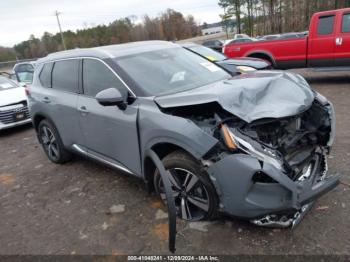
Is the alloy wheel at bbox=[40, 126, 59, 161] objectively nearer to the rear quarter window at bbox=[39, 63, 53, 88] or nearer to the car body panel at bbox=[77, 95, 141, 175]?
the rear quarter window at bbox=[39, 63, 53, 88]

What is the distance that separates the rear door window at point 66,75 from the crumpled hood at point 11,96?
3905 millimetres

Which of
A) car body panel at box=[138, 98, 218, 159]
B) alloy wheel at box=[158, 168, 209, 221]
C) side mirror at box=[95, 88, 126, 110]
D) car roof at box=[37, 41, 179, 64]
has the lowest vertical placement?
alloy wheel at box=[158, 168, 209, 221]

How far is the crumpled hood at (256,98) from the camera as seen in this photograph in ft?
8.99

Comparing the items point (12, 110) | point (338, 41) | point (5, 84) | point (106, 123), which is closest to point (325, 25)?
point (338, 41)

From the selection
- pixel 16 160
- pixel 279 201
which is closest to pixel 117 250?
pixel 279 201

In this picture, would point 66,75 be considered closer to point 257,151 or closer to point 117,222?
point 117,222

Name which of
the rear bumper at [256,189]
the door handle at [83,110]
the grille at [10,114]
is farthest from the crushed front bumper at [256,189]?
the grille at [10,114]

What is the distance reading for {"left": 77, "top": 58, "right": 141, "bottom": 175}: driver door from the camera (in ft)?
11.0

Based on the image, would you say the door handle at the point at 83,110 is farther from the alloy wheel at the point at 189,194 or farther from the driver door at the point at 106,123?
the alloy wheel at the point at 189,194

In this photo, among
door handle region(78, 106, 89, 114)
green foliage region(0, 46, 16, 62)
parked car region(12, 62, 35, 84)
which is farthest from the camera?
green foliage region(0, 46, 16, 62)

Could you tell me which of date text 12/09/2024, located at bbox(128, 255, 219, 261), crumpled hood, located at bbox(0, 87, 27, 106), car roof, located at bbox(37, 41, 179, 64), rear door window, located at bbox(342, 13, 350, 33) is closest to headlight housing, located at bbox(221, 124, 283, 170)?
date text 12/09/2024, located at bbox(128, 255, 219, 261)

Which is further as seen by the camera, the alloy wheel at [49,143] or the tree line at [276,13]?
the tree line at [276,13]

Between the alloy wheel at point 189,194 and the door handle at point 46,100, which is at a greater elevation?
the door handle at point 46,100

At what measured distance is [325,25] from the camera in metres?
8.67
